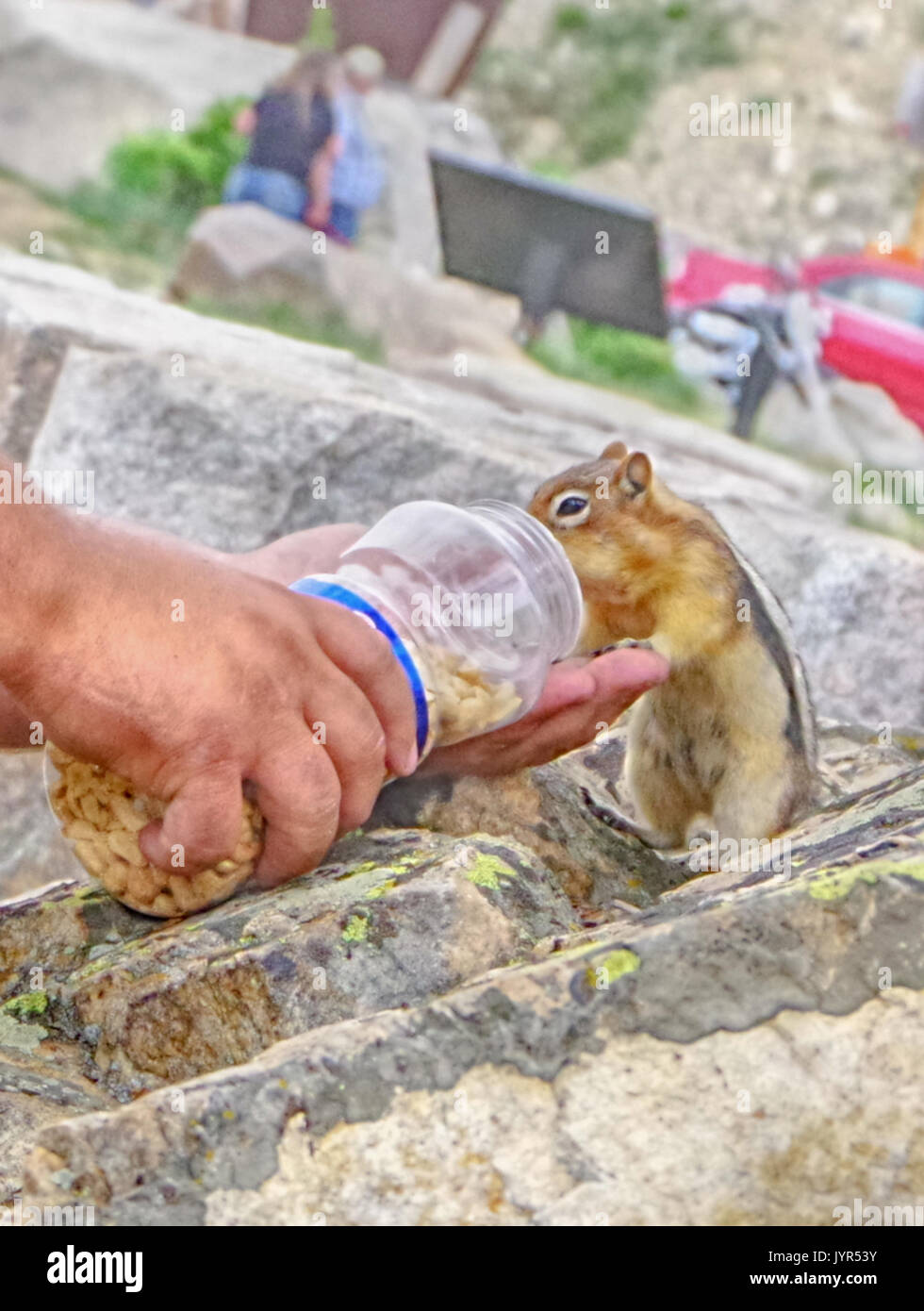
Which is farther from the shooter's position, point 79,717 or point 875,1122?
point 79,717

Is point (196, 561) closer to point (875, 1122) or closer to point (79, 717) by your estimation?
point (79, 717)

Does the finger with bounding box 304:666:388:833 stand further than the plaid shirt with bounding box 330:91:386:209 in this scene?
No

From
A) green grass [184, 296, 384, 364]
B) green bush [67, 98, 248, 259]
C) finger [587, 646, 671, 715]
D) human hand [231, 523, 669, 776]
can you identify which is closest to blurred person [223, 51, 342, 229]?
green bush [67, 98, 248, 259]

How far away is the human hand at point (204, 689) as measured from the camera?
162 centimetres

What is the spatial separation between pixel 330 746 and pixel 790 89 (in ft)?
84.5

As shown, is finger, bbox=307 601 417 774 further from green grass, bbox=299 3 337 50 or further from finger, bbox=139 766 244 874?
green grass, bbox=299 3 337 50

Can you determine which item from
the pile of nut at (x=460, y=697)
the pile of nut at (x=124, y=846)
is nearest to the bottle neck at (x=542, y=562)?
the pile of nut at (x=460, y=697)

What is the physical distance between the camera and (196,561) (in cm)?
172

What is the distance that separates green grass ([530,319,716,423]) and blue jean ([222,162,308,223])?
234 cm

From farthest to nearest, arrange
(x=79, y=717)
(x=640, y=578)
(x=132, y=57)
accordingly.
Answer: (x=132, y=57), (x=640, y=578), (x=79, y=717)

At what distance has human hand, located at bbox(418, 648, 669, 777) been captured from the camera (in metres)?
2.28

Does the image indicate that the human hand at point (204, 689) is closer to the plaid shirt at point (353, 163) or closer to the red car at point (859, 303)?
the red car at point (859, 303)
